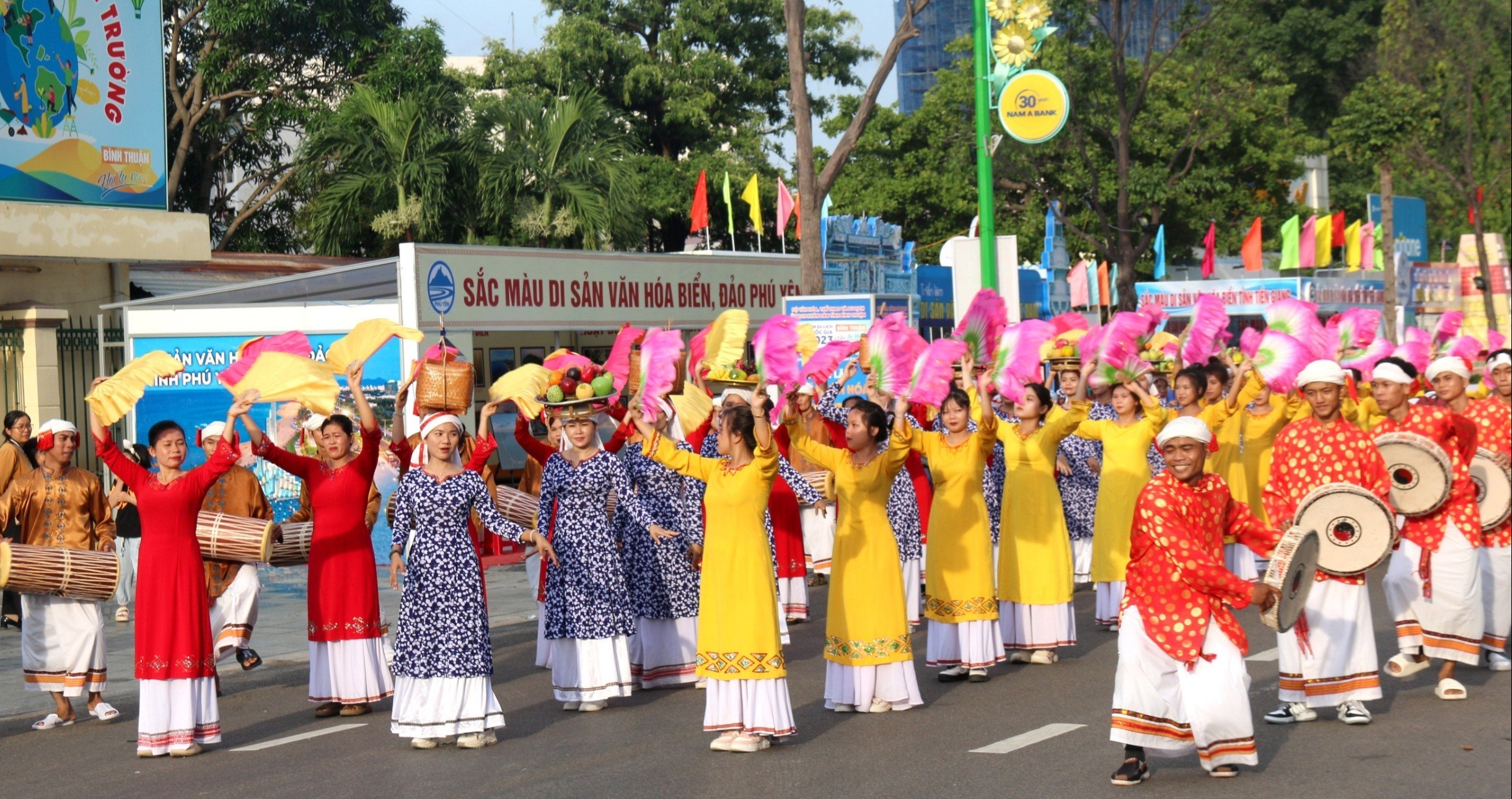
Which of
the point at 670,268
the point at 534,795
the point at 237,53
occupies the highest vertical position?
the point at 237,53

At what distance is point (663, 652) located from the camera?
9.38m

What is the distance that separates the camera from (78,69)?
16.6 metres

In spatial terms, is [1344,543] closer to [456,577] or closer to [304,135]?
[456,577]

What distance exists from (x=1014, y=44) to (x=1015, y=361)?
29.2 feet

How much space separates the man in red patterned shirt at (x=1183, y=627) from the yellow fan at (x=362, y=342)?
405 centimetres

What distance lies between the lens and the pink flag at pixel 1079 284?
32.3 m

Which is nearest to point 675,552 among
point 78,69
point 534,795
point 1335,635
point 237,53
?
point 534,795

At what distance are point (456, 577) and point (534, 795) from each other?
137cm

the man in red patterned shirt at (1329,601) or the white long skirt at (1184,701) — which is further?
the man in red patterned shirt at (1329,601)

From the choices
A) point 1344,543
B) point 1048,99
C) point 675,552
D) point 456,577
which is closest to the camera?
point 1344,543

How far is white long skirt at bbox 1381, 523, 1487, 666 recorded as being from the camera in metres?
8.24

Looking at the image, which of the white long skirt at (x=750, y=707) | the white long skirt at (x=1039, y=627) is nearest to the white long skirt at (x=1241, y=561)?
the white long skirt at (x=1039, y=627)

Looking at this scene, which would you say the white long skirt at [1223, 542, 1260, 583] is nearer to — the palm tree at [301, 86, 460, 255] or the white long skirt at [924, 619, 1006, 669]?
the white long skirt at [924, 619, 1006, 669]

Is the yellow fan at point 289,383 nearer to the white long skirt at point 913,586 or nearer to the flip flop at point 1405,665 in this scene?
the white long skirt at point 913,586
